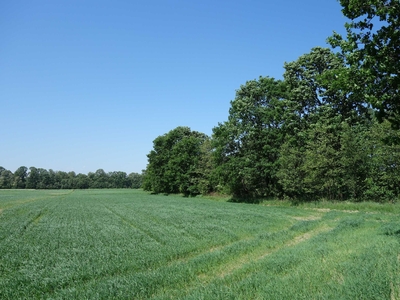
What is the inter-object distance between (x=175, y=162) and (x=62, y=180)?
128554mm

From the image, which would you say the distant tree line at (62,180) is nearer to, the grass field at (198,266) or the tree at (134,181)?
the tree at (134,181)

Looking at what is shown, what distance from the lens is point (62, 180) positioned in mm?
167875

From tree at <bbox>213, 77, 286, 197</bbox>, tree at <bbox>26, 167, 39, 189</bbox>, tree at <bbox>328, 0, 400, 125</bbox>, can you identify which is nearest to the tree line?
tree at <bbox>213, 77, 286, 197</bbox>

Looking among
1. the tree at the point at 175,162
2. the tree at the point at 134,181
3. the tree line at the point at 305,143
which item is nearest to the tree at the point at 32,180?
the tree at the point at 134,181

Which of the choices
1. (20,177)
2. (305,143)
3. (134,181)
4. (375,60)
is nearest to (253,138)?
(305,143)

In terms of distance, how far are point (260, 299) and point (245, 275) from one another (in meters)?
2.32

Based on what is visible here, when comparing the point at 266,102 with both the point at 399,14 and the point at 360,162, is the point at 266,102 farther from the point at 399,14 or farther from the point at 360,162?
the point at 399,14

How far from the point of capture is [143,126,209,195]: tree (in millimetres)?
65312

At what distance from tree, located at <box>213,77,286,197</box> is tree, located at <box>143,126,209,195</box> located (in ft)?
67.2

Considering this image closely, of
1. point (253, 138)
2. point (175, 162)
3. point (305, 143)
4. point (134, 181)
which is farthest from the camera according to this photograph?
point (134, 181)

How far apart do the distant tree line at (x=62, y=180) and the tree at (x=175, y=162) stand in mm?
98039

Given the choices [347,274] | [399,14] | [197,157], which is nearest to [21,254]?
[347,274]

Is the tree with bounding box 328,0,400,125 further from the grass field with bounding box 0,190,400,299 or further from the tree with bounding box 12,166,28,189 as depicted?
the tree with bounding box 12,166,28,189

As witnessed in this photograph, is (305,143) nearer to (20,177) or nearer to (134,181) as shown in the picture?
(134,181)
